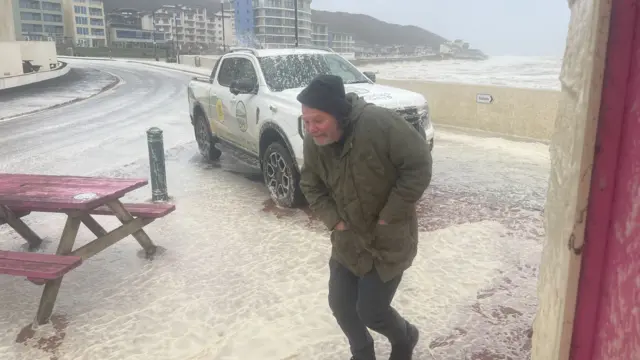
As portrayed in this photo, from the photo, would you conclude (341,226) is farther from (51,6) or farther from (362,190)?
(51,6)

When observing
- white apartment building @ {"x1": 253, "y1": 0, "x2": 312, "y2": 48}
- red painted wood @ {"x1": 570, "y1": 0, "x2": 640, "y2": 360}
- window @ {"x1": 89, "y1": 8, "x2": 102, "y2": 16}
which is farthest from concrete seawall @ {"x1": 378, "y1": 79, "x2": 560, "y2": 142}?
window @ {"x1": 89, "y1": 8, "x2": 102, "y2": 16}

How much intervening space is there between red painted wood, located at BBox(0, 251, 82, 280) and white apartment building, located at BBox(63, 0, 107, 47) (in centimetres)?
13223

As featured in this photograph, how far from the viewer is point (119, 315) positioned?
393cm

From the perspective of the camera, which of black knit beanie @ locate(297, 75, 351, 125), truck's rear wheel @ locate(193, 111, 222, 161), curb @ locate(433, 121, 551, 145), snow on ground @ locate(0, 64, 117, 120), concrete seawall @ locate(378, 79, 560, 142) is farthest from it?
snow on ground @ locate(0, 64, 117, 120)

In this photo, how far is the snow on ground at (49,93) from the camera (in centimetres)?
1734

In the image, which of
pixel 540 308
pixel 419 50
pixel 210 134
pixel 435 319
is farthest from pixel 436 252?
pixel 419 50

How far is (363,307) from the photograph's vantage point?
8.73ft

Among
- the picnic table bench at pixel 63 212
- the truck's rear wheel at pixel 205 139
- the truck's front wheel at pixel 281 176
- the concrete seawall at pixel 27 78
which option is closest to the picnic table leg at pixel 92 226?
the picnic table bench at pixel 63 212

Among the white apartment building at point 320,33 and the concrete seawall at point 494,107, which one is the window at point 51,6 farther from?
the concrete seawall at point 494,107

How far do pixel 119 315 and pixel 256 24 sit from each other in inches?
4307

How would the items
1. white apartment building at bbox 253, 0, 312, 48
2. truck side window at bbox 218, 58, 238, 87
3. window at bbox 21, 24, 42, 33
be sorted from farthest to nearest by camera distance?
window at bbox 21, 24, 42, 33, white apartment building at bbox 253, 0, 312, 48, truck side window at bbox 218, 58, 238, 87

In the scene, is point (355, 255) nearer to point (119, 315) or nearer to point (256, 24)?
point (119, 315)

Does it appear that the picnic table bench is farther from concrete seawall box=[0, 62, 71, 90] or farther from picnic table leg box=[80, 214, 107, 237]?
concrete seawall box=[0, 62, 71, 90]

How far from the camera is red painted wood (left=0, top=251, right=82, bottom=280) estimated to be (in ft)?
11.5
